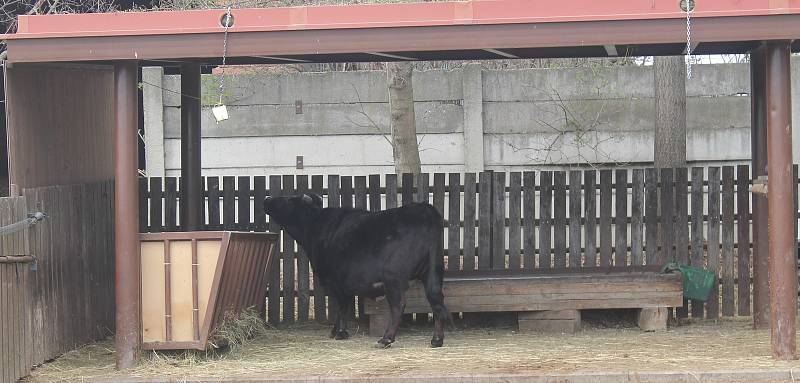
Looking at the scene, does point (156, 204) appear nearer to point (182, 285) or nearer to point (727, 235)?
point (182, 285)

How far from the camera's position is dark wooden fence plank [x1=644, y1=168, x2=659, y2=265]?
10664 mm

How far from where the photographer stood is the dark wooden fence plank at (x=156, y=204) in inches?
426

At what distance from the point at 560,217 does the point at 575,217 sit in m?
0.16

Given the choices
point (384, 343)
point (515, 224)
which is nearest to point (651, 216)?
point (515, 224)

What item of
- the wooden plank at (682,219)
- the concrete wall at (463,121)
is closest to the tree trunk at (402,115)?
the concrete wall at (463,121)

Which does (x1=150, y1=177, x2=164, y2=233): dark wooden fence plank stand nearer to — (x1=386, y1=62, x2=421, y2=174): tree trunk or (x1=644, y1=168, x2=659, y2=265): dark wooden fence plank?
(x1=386, y1=62, x2=421, y2=174): tree trunk

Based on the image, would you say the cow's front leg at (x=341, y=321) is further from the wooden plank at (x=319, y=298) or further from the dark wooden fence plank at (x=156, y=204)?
the dark wooden fence plank at (x=156, y=204)

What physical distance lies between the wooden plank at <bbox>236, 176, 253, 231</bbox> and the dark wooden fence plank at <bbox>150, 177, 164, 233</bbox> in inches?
32.3

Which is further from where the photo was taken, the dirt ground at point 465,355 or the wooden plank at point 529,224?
the wooden plank at point 529,224

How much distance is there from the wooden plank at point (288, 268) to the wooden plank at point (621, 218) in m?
3.42

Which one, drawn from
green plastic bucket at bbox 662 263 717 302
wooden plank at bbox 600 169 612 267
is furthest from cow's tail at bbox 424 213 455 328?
green plastic bucket at bbox 662 263 717 302

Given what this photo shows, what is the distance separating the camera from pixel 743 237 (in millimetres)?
10531

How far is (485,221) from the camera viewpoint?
10.8 metres

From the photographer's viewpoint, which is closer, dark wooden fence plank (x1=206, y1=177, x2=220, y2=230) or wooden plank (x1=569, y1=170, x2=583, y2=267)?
wooden plank (x1=569, y1=170, x2=583, y2=267)
